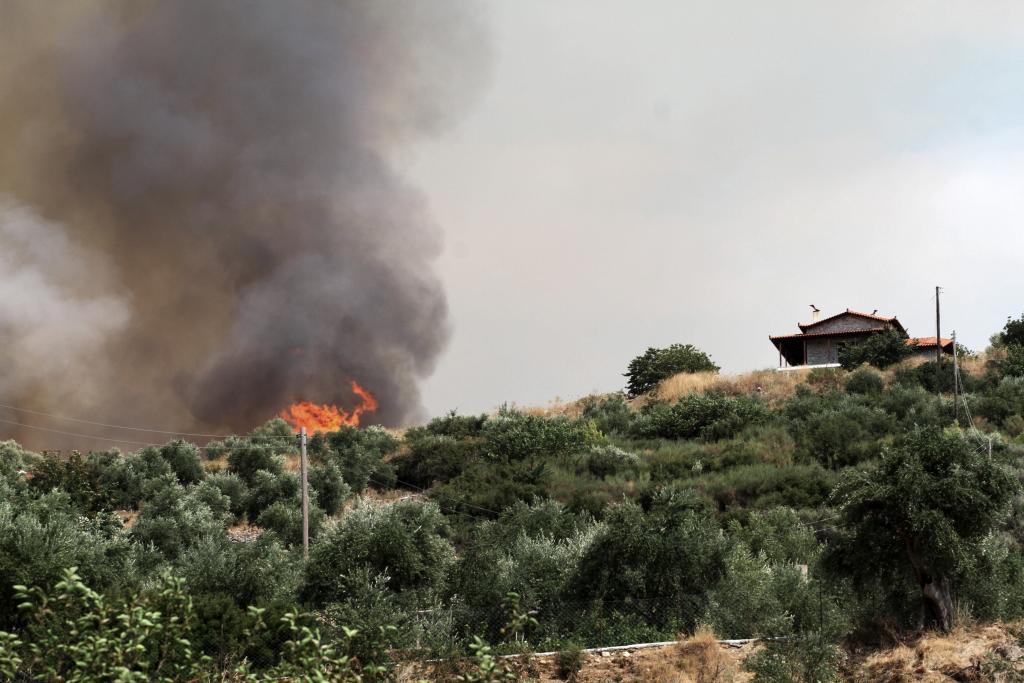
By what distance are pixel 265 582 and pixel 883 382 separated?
44842mm

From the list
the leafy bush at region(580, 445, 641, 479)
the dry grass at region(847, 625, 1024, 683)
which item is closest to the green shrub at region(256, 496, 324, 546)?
the leafy bush at region(580, 445, 641, 479)

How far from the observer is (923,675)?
56.5ft

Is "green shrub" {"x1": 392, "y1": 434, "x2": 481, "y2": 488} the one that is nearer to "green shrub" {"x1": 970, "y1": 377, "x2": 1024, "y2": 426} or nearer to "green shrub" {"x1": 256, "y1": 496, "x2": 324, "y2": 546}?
"green shrub" {"x1": 256, "y1": 496, "x2": 324, "y2": 546}

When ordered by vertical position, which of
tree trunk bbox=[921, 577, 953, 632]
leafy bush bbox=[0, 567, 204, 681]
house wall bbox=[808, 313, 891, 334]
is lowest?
tree trunk bbox=[921, 577, 953, 632]

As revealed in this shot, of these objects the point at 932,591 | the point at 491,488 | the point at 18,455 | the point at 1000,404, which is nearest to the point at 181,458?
the point at 18,455

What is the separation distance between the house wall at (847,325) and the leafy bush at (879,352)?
553cm

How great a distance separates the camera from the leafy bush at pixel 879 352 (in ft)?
208

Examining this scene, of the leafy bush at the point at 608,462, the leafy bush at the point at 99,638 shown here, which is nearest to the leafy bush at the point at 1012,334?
the leafy bush at the point at 608,462

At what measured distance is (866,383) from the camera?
57.8 metres

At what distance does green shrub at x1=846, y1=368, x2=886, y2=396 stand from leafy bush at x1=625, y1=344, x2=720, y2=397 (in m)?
13.5

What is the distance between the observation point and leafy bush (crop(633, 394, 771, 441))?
176 ft

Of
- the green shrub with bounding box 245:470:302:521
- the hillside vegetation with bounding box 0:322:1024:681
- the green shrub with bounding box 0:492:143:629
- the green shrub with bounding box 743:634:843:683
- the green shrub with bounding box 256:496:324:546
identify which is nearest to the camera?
the hillside vegetation with bounding box 0:322:1024:681

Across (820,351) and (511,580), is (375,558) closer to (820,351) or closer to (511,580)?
(511,580)

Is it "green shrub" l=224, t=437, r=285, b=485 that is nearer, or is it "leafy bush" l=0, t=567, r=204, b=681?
→ "leafy bush" l=0, t=567, r=204, b=681
